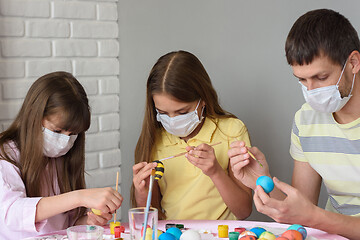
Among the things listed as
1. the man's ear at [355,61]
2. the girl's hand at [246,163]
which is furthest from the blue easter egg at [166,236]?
the man's ear at [355,61]

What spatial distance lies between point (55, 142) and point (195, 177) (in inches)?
24.2

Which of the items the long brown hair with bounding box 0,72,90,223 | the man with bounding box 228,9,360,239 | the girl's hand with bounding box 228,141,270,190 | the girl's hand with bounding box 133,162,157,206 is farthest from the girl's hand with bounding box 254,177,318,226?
the long brown hair with bounding box 0,72,90,223

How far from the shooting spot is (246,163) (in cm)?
Result: 161

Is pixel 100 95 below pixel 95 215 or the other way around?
the other way around

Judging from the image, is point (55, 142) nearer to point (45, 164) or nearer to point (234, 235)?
point (45, 164)

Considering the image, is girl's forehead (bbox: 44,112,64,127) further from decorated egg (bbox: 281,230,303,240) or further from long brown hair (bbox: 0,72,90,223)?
decorated egg (bbox: 281,230,303,240)

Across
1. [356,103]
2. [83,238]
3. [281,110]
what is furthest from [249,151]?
[281,110]

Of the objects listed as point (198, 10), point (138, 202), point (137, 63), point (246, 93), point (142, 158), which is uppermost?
point (198, 10)

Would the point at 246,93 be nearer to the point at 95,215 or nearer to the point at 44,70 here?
the point at 44,70

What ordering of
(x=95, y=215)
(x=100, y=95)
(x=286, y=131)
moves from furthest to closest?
(x=286, y=131) → (x=100, y=95) → (x=95, y=215)

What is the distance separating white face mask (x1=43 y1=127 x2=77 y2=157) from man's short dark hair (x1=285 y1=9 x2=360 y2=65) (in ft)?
2.67

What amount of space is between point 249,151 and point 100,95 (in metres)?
0.96

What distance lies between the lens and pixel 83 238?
1.26 m

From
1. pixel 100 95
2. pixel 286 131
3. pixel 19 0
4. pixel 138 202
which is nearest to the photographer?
pixel 138 202
